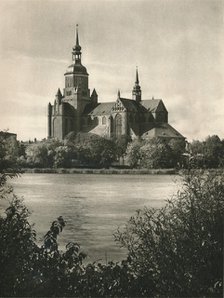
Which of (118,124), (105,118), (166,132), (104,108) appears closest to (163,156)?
(166,132)

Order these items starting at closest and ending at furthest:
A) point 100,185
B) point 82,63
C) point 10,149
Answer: point 10,149 < point 82,63 < point 100,185

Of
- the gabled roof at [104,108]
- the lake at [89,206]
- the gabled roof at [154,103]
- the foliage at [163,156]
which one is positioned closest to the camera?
the lake at [89,206]

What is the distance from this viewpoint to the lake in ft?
17.9

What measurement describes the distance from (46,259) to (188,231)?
54.0 inches

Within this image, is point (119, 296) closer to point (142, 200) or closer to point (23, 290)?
point (23, 290)

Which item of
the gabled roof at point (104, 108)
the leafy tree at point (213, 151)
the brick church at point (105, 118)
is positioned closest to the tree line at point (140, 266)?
the leafy tree at point (213, 151)

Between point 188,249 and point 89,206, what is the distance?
2587mm

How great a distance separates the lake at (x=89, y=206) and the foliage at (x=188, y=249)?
0.53 metres

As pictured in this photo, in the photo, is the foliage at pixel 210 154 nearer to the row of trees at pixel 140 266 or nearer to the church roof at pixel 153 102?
the row of trees at pixel 140 266

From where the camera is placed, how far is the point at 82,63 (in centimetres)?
560

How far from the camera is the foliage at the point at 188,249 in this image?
13.9 ft

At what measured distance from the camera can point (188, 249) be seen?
14.4ft

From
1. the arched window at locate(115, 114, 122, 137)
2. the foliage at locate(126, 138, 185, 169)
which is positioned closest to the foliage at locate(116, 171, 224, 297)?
the foliage at locate(126, 138, 185, 169)

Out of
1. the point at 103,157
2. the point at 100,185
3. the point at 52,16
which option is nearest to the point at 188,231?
the point at 52,16
